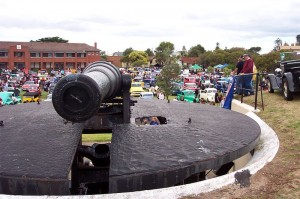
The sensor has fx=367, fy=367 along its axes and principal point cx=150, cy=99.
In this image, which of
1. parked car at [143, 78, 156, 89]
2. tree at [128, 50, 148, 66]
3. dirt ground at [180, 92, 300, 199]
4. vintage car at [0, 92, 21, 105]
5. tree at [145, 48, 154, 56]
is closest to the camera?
dirt ground at [180, 92, 300, 199]

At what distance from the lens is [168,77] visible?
1320 inches

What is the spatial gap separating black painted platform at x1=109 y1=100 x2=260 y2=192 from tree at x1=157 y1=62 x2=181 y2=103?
25831 millimetres

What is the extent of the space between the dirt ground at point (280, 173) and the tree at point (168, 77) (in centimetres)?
2455

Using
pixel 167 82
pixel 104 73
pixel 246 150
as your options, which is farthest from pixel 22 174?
pixel 167 82

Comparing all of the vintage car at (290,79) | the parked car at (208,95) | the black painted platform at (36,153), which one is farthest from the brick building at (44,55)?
the black painted platform at (36,153)

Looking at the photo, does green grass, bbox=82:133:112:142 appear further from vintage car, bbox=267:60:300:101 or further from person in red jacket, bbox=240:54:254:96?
vintage car, bbox=267:60:300:101

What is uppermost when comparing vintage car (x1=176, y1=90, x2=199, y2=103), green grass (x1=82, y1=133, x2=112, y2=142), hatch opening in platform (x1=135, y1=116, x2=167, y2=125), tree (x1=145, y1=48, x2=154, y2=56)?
tree (x1=145, y1=48, x2=154, y2=56)

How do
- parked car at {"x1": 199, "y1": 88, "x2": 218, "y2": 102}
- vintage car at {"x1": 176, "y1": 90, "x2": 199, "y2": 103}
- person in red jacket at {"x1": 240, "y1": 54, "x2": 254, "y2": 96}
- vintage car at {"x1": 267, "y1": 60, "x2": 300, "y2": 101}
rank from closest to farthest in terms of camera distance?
1. vintage car at {"x1": 267, "y1": 60, "x2": 300, "y2": 101}
2. person in red jacket at {"x1": 240, "y1": 54, "x2": 254, "y2": 96}
3. parked car at {"x1": 199, "y1": 88, "x2": 218, "y2": 102}
4. vintage car at {"x1": 176, "y1": 90, "x2": 199, "y2": 103}

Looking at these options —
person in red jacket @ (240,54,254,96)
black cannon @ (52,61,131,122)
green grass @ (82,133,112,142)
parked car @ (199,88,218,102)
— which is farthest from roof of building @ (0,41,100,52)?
black cannon @ (52,61,131,122)

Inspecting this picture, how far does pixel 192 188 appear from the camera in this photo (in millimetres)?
4199

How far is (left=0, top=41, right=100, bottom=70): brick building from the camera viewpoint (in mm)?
69250

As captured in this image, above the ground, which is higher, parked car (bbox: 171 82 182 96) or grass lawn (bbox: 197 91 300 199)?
grass lawn (bbox: 197 91 300 199)

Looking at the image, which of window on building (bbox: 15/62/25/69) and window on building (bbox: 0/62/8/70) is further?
window on building (bbox: 15/62/25/69)

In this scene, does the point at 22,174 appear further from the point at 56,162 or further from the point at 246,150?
the point at 246,150
